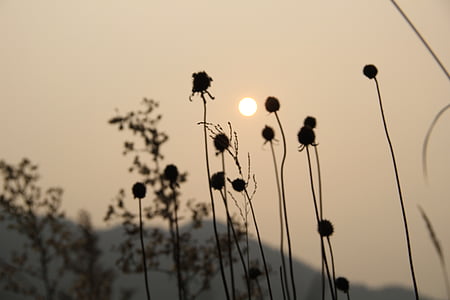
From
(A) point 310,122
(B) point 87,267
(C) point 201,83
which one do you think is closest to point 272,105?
(A) point 310,122

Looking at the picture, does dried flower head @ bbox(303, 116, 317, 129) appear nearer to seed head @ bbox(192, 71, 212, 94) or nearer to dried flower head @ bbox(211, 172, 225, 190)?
dried flower head @ bbox(211, 172, 225, 190)

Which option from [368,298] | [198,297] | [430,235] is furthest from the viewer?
[198,297]

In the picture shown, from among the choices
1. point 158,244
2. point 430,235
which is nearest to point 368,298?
point 430,235

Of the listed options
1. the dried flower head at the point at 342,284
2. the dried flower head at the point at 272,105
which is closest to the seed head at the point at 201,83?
the dried flower head at the point at 272,105

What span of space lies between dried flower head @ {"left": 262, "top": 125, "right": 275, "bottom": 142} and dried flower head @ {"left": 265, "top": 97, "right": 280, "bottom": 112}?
25 cm

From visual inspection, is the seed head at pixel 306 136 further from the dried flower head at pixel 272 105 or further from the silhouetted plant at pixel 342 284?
the silhouetted plant at pixel 342 284

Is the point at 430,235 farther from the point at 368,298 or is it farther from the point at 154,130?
the point at 154,130

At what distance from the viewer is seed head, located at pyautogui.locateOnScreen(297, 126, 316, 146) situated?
2.97 m

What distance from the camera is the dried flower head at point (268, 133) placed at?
12.8 ft

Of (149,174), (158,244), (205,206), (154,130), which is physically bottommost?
(158,244)

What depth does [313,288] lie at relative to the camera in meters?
2.46

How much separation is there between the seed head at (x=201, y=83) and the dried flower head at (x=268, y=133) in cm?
102

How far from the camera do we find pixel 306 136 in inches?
118

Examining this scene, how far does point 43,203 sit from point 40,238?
811mm
